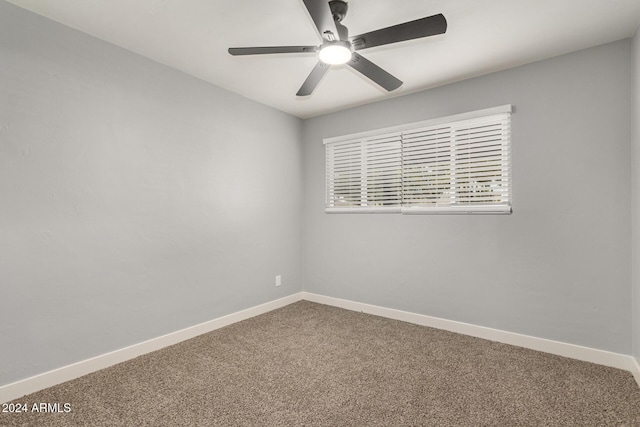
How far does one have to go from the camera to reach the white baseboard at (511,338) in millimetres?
2357

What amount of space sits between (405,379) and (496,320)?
1208 mm

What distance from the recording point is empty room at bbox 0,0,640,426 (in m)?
1.96

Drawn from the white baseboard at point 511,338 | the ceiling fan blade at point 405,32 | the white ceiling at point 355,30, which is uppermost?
the white ceiling at point 355,30

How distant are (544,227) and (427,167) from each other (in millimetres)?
1136

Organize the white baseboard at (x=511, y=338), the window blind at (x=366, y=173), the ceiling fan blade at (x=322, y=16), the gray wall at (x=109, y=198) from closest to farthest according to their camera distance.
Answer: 1. the ceiling fan blade at (x=322, y=16)
2. the gray wall at (x=109, y=198)
3. the white baseboard at (x=511, y=338)
4. the window blind at (x=366, y=173)

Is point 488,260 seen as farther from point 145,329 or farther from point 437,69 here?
point 145,329

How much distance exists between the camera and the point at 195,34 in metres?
2.30

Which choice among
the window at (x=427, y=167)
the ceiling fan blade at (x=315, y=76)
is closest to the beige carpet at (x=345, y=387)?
the window at (x=427, y=167)

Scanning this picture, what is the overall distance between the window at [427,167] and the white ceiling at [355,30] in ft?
1.65

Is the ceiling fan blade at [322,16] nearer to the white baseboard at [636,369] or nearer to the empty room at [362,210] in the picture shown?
the empty room at [362,210]

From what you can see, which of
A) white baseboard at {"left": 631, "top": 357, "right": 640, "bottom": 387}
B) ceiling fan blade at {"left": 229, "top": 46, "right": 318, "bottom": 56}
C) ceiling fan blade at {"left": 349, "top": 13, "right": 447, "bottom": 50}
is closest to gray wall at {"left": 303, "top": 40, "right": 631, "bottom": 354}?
white baseboard at {"left": 631, "top": 357, "right": 640, "bottom": 387}

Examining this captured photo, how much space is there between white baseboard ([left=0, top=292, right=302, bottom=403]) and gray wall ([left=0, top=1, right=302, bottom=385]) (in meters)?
0.05

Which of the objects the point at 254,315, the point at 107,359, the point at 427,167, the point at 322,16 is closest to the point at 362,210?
the point at 427,167

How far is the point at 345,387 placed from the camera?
2086 mm
